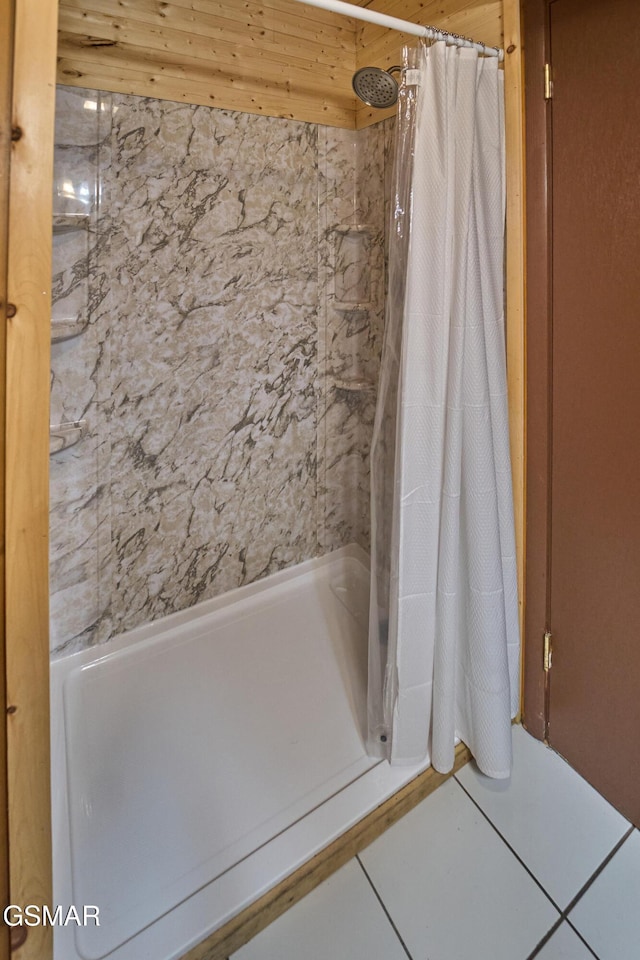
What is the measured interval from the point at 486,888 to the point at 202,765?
75cm

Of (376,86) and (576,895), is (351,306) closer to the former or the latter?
(376,86)

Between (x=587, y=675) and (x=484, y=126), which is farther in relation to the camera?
(x=587, y=675)

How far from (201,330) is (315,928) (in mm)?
1709

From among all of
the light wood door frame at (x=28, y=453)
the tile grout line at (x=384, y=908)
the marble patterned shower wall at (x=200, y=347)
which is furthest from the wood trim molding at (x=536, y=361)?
the light wood door frame at (x=28, y=453)

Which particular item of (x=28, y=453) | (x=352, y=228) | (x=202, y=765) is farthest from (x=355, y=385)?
(x=28, y=453)

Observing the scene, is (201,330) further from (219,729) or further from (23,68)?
(219,729)

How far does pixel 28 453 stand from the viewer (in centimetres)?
65

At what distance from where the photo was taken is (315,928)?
1049 mm

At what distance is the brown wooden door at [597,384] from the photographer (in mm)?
1060

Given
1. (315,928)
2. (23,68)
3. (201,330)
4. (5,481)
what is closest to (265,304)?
(201,330)

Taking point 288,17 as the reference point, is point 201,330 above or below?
below

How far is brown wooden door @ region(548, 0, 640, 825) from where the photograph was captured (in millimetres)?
1060

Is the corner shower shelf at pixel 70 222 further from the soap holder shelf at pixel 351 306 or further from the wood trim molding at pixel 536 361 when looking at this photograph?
the wood trim molding at pixel 536 361

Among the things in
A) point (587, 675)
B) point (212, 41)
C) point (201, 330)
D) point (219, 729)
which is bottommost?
point (219, 729)
